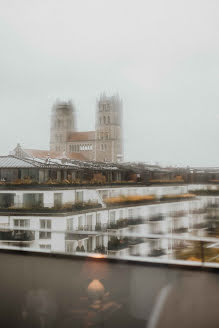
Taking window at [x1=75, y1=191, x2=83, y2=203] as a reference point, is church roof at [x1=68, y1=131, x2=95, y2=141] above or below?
above

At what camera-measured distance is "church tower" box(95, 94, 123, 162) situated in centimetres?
557

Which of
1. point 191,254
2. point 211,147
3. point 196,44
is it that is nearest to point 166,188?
point 211,147

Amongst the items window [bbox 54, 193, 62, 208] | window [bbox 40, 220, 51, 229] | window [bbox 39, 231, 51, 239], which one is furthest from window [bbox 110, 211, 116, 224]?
window [bbox 39, 231, 51, 239]

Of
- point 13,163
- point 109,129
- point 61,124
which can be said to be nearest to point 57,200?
point 13,163

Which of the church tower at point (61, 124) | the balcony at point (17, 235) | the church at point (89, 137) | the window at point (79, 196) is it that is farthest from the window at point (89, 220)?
the balcony at point (17, 235)

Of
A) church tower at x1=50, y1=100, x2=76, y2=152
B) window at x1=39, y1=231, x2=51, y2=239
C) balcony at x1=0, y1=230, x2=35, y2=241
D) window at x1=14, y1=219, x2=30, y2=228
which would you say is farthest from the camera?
church tower at x1=50, y1=100, x2=76, y2=152

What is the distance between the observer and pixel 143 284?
2963 millimetres

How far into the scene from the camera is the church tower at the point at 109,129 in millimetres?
5566

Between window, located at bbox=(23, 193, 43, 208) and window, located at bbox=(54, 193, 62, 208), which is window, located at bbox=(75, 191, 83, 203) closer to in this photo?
window, located at bbox=(54, 193, 62, 208)

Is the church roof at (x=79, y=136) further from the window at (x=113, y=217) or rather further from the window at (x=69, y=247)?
the window at (x=69, y=247)

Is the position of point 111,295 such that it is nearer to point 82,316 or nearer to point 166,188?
point 82,316

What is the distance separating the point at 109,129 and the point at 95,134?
1.10ft

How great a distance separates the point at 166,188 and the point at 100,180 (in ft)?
3.71

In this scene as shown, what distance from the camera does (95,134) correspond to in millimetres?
5562
